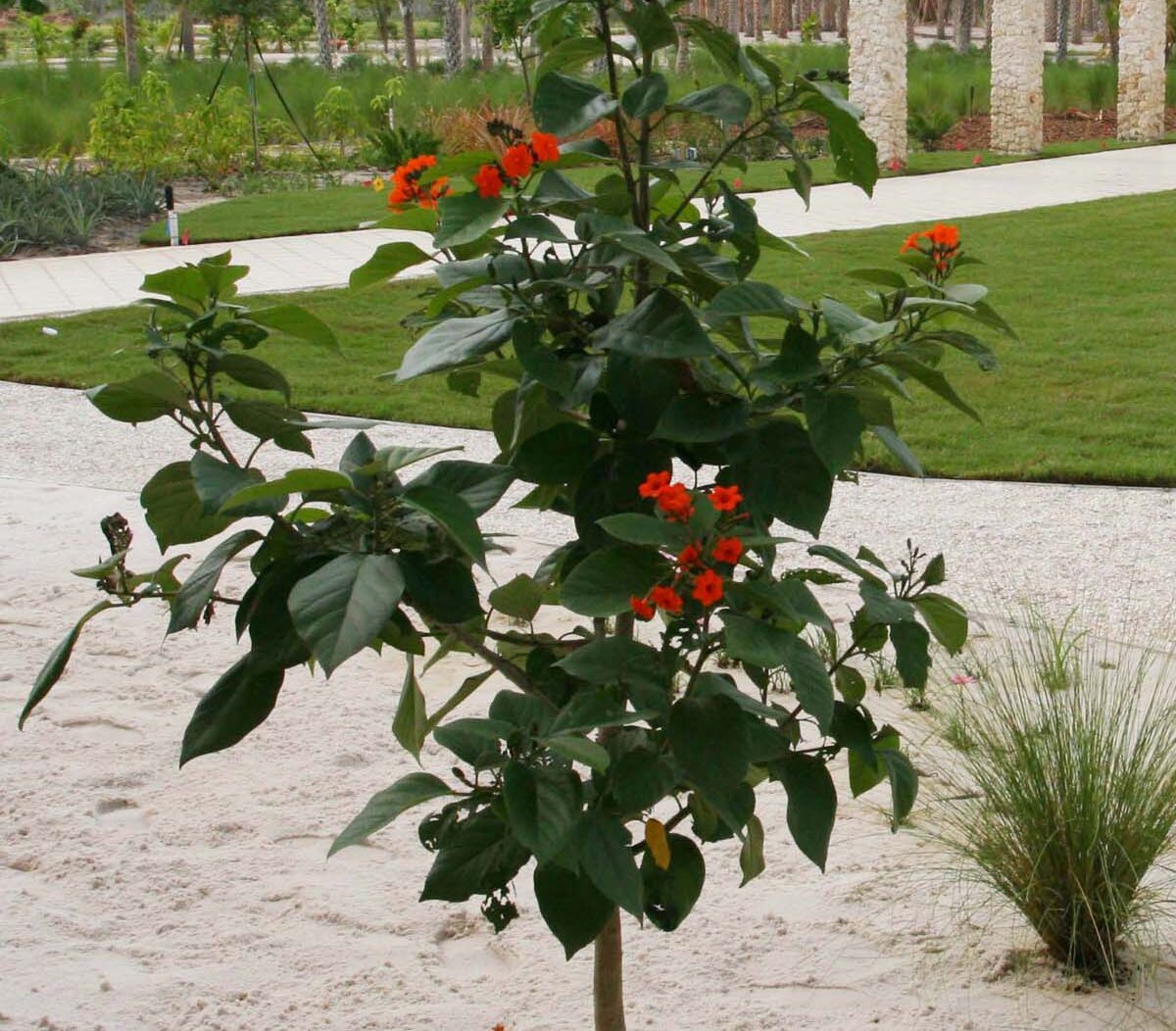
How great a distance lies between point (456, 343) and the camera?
1596 mm

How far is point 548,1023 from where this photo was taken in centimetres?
257

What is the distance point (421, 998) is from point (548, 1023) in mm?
225

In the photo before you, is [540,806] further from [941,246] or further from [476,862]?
[941,246]

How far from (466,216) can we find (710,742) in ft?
1.86

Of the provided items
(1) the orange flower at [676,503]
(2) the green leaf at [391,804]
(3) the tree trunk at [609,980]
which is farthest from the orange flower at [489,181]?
(3) the tree trunk at [609,980]

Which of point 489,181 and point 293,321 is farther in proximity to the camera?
point 293,321

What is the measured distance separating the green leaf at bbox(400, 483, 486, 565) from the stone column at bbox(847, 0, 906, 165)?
15.3 metres

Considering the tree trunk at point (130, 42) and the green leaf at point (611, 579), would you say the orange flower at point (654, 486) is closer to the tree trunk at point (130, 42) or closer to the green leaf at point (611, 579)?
the green leaf at point (611, 579)

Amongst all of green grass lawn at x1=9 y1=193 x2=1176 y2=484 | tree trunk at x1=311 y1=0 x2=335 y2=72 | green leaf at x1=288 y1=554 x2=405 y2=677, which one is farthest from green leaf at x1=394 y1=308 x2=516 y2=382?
tree trunk at x1=311 y1=0 x2=335 y2=72

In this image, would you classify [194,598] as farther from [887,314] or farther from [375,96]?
[375,96]

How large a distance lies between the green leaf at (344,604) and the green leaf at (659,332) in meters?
0.34

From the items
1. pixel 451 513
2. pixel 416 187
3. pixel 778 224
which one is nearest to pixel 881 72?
pixel 778 224

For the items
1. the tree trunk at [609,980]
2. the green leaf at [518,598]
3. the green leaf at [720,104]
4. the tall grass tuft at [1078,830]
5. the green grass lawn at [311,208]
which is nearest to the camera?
the green leaf at [720,104]

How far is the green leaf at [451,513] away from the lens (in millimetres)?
1404
